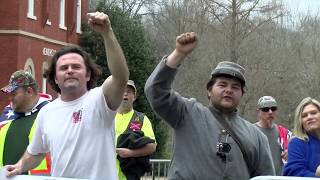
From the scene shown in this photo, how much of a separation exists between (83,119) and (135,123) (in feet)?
8.64

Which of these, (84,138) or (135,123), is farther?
(135,123)

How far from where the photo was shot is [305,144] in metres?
5.06

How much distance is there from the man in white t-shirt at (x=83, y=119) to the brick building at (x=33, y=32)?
22.5 m

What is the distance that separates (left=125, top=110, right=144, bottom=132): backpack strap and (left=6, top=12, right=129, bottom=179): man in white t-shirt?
243cm

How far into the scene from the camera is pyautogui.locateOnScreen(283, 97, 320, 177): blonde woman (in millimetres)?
4957

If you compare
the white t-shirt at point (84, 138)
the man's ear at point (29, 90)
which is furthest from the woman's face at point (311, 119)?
the man's ear at point (29, 90)

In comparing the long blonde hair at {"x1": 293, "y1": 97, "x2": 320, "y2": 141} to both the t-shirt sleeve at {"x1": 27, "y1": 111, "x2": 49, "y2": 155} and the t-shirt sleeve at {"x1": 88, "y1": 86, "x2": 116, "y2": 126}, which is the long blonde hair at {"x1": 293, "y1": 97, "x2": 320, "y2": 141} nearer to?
the t-shirt sleeve at {"x1": 88, "y1": 86, "x2": 116, "y2": 126}

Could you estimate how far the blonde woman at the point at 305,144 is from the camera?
4957mm

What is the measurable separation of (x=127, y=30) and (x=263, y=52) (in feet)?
23.4

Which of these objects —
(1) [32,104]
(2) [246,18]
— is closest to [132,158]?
(1) [32,104]

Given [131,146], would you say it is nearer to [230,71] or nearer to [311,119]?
[311,119]

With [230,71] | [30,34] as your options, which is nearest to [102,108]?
[230,71]

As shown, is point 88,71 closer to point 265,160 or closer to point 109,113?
point 109,113

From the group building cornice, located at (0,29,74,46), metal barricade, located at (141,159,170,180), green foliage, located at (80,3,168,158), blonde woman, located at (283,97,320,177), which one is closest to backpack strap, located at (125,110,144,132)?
blonde woman, located at (283,97,320,177)
